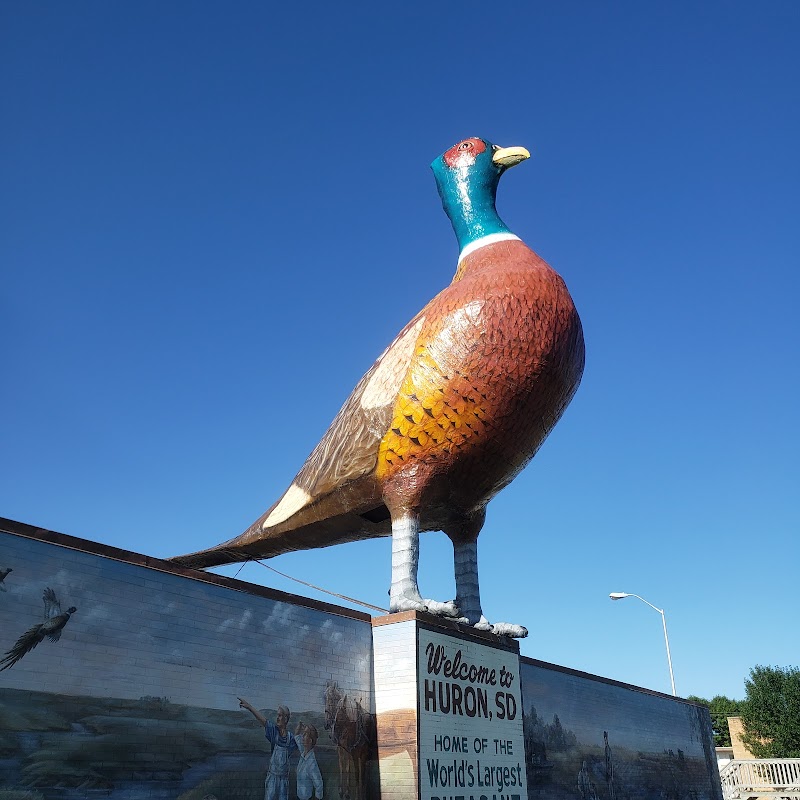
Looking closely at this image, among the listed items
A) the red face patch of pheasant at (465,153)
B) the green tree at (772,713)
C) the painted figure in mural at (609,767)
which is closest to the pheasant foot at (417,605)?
the painted figure in mural at (609,767)

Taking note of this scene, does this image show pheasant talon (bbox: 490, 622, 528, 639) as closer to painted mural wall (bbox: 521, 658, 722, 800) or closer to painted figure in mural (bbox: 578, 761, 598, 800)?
painted mural wall (bbox: 521, 658, 722, 800)

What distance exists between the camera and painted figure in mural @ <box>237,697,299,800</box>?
756cm

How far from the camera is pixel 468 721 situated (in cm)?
970

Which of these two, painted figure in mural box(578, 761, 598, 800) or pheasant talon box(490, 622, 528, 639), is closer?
pheasant talon box(490, 622, 528, 639)

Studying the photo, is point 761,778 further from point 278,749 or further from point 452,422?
point 278,749

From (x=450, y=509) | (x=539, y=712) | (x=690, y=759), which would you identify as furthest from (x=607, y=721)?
(x=450, y=509)

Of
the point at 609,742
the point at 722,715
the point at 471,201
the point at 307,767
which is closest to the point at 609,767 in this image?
the point at 609,742

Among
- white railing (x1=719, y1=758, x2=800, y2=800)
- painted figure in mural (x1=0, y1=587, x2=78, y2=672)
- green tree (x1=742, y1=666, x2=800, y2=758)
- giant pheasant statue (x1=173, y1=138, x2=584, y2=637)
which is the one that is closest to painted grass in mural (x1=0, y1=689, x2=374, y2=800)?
painted figure in mural (x1=0, y1=587, x2=78, y2=672)

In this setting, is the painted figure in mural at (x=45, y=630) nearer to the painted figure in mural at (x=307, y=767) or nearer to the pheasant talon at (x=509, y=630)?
the painted figure in mural at (x=307, y=767)

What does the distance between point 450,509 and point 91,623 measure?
5.24 metres

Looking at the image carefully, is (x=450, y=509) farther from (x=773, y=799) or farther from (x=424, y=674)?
(x=773, y=799)

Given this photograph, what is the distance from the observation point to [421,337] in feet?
32.9

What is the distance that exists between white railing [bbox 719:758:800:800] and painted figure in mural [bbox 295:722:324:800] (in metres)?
19.9

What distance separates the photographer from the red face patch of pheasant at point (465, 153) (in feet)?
38.0
